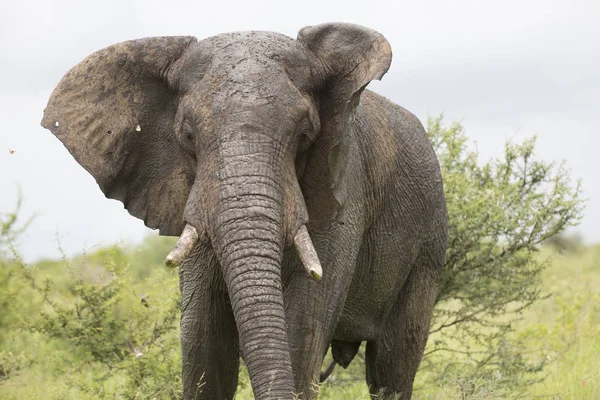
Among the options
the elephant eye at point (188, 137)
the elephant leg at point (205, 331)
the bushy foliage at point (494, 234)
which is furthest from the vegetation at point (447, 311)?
the elephant eye at point (188, 137)

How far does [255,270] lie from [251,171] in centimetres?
41

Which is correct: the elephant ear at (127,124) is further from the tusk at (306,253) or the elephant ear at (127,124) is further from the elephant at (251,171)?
the tusk at (306,253)

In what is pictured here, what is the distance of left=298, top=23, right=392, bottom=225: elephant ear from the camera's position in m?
5.22

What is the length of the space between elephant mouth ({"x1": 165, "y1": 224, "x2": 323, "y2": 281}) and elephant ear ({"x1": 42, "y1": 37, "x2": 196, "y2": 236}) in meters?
0.55

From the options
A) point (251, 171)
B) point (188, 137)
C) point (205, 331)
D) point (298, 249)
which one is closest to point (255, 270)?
point (298, 249)

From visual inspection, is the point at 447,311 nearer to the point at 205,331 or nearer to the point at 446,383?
the point at 446,383

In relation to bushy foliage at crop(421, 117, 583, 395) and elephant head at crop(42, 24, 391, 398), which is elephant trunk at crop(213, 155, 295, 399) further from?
bushy foliage at crop(421, 117, 583, 395)

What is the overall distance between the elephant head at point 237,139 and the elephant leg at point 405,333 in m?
1.80

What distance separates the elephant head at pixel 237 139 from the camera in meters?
4.70

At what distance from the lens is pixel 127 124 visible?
543 cm

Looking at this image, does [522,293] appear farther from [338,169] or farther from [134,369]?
[338,169]

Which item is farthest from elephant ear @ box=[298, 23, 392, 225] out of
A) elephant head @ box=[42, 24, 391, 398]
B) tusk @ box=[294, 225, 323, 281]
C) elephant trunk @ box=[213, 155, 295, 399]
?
elephant trunk @ box=[213, 155, 295, 399]

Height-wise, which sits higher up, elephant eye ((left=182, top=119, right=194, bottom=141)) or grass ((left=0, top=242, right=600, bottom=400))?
grass ((left=0, top=242, right=600, bottom=400))

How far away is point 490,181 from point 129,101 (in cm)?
484
